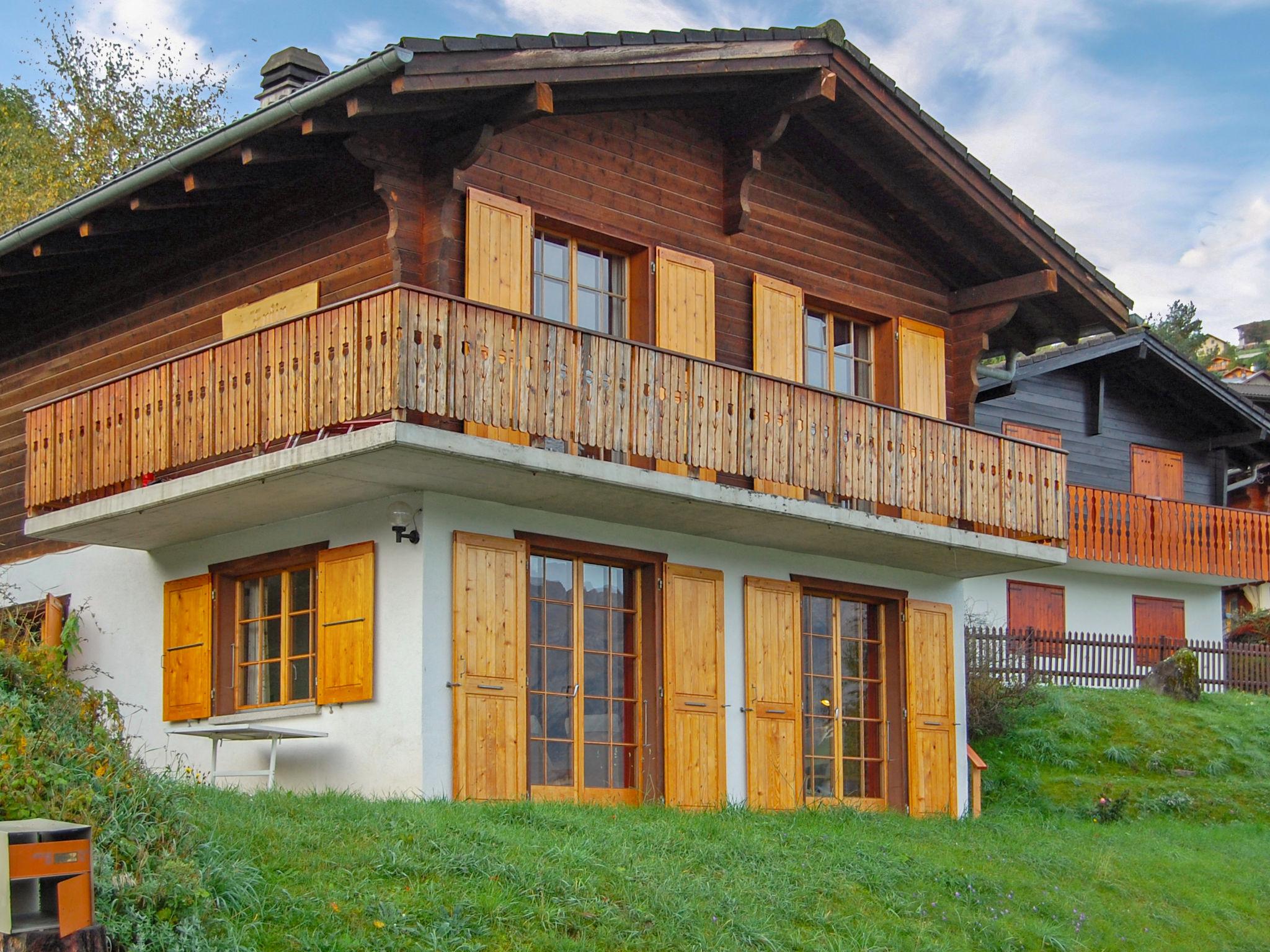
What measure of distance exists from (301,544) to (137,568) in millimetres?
2485

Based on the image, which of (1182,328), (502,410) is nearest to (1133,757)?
(502,410)

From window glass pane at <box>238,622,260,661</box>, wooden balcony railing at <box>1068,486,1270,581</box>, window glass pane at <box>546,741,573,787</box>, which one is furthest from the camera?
wooden balcony railing at <box>1068,486,1270,581</box>

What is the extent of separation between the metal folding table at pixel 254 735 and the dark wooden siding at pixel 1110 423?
15049mm

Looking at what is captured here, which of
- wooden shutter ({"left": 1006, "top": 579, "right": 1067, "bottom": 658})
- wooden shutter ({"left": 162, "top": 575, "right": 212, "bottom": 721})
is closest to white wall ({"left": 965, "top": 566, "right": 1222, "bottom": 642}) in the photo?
wooden shutter ({"left": 1006, "top": 579, "right": 1067, "bottom": 658})

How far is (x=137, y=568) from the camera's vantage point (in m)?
15.4

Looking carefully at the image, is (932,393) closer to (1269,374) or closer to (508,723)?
(508,723)

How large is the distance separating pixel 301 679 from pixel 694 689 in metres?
3.34

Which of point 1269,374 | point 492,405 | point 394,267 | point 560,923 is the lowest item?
point 560,923

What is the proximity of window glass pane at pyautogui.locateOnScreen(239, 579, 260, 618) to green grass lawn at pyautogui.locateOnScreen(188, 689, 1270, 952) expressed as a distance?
140 inches

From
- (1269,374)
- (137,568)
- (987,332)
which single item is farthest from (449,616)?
(1269,374)

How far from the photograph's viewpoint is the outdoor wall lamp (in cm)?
1264

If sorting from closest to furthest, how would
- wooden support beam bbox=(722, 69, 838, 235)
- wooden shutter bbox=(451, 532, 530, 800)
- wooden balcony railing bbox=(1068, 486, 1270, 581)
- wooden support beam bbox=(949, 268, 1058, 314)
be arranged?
wooden shutter bbox=(451, 532, 530, 800), wooden support beam bbox=(722, 69, 838, 235), wooden support beam bbox=(949, 268, 1058, 314), wooden balcony railing bbox=(1068, 486, 1270, 581)

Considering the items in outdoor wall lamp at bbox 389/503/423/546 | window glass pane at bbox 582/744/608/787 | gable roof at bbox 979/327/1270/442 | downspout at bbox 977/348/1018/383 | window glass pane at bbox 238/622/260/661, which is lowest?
window glass pane at bbox 582/744/608/787

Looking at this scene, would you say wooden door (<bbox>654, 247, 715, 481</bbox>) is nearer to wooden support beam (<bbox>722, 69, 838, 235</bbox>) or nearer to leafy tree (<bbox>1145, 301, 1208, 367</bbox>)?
wooden support beam (<bbox>722, 69, 838, 235</bbox>)
